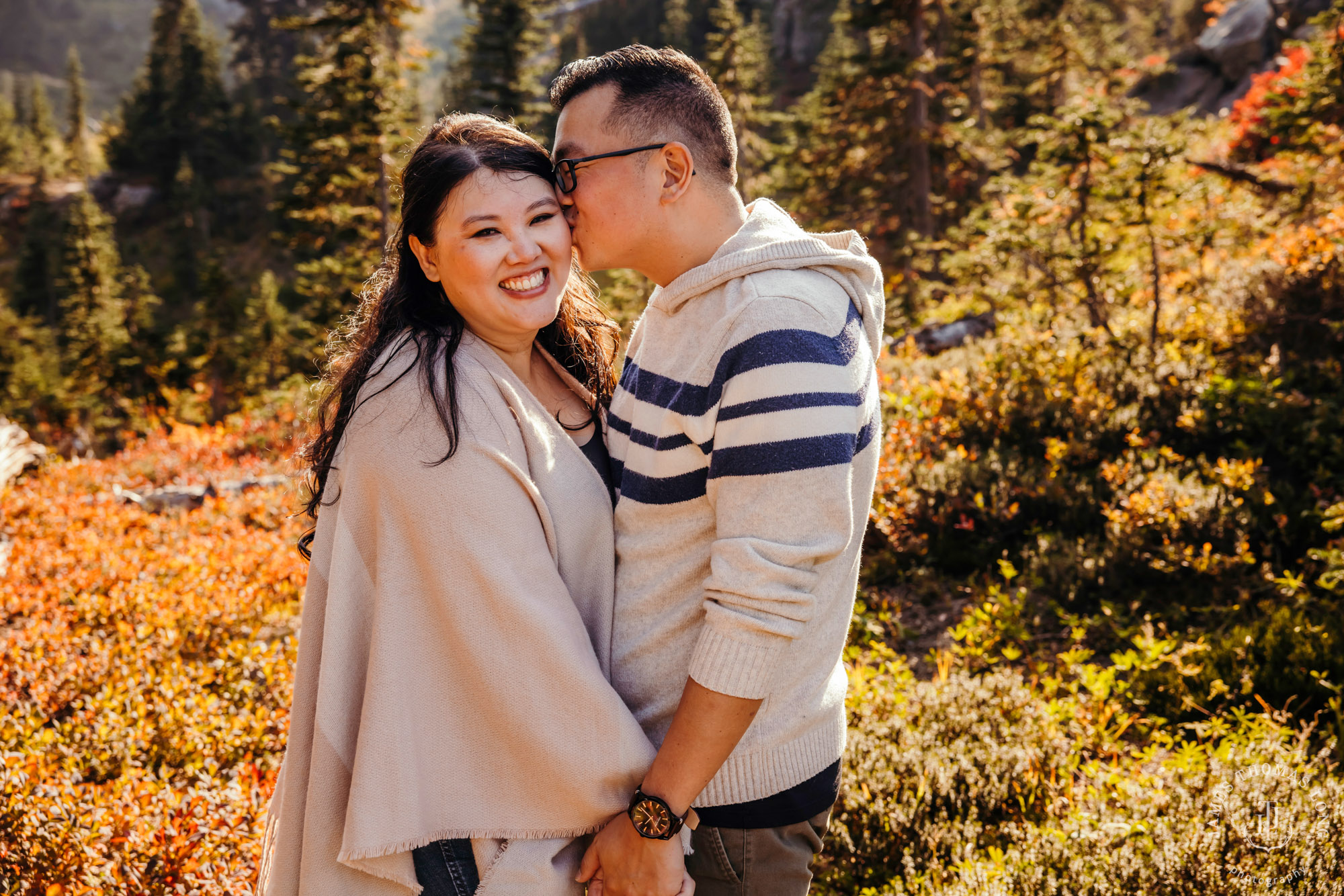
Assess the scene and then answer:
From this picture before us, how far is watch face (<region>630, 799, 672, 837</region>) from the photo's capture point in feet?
5.55

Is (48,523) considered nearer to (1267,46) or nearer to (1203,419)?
(1203,419)

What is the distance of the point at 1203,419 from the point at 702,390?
20.9 ft

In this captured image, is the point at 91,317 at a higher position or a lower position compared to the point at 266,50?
lower

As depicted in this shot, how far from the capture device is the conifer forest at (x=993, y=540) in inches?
127

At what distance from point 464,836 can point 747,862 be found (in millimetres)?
676

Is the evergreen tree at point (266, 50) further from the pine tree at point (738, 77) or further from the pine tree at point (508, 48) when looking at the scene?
the pine tree at point (738, 77)

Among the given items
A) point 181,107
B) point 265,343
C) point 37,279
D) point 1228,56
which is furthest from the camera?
point 181,107

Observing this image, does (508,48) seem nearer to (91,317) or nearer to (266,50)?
(91,317)

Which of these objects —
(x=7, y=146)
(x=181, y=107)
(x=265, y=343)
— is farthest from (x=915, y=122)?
(x=7, y=146)

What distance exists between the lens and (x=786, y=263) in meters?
1.82

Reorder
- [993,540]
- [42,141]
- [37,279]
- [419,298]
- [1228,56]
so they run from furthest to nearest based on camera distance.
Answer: [42,141], [37,279], [1228,56], [993,540], [419,298]

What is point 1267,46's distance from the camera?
2262cm

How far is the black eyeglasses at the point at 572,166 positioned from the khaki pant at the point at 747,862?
168cm

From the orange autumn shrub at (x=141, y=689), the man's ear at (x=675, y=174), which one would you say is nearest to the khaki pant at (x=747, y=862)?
the man's ear at (x=675, y=174)
